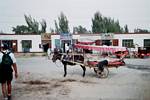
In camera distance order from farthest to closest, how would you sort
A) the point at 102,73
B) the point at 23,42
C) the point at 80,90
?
the point at 23,42
the point at 102,73
the point at 80,90

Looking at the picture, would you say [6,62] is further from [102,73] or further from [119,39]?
[119,39]

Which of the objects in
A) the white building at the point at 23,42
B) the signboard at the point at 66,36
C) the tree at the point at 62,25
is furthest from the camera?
the tree at the point at 62,25

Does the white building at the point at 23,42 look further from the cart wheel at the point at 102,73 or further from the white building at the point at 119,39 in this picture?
the cart wheel at the point at 102,73

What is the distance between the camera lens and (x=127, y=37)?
58.8m

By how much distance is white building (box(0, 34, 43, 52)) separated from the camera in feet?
199

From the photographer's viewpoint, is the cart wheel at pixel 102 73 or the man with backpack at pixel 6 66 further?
the cart wheel at pixel 102 73

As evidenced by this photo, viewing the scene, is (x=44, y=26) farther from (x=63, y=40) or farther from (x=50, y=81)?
(x=50, y=81)

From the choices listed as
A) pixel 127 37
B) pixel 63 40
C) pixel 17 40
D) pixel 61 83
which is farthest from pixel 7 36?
pixel 61 83

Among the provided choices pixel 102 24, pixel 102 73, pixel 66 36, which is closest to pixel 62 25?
pixel 102 24

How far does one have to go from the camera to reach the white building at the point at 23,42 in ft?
199

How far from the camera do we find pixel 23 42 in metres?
61.2

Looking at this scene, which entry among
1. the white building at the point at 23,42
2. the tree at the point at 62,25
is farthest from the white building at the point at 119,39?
the tree at the point at 62,25

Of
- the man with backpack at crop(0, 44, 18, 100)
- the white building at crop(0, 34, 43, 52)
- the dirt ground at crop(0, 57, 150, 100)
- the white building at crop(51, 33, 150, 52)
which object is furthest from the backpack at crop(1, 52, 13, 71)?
the white building at crop(0, 34, 43, 52)

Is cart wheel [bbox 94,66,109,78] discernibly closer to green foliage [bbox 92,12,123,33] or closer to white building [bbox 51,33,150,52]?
white building [bbox 51,33,150,52]
